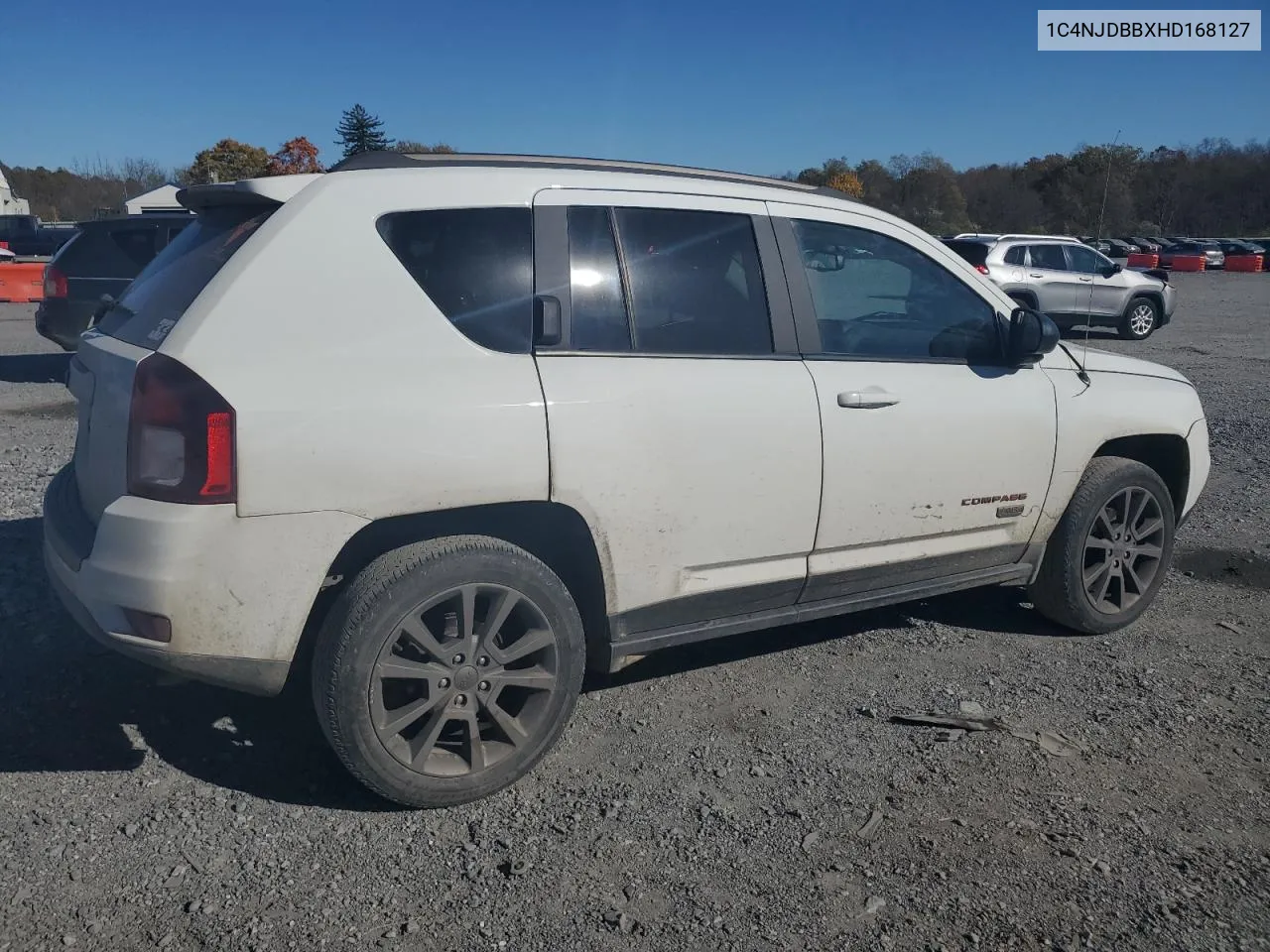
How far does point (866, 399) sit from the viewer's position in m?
3.89

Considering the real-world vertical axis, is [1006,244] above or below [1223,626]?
above

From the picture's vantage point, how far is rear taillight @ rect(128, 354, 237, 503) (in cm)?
287

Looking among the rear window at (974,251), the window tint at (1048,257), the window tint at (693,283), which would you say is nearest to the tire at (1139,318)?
A: the window tint at (1048,257)

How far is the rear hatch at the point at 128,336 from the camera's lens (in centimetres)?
310

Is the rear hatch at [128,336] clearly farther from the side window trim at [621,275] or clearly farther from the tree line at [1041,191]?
the tree line at [1041,191]

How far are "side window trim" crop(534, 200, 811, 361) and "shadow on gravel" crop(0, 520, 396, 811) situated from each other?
1.59 meters

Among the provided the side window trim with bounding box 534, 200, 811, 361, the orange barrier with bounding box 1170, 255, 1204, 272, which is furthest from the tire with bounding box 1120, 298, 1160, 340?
the orange barrier with bounding box 1170, 255, 1204, 272

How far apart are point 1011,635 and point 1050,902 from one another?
6.89 ft

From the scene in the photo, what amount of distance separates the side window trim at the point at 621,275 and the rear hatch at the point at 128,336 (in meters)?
0.85

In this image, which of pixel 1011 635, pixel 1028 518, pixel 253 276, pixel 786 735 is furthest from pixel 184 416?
pixel 1011 635

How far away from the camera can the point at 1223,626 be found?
4926 mm

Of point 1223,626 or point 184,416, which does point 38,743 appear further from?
point 1223,626

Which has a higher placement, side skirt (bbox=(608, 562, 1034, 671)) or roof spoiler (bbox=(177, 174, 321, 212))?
roof spoiler (bbox=(177, 174, 321, 212))

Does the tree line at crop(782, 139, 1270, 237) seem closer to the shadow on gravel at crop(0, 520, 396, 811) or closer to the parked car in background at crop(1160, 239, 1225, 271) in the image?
the parked car in background at crop(1160, 239, 1225, 271)
